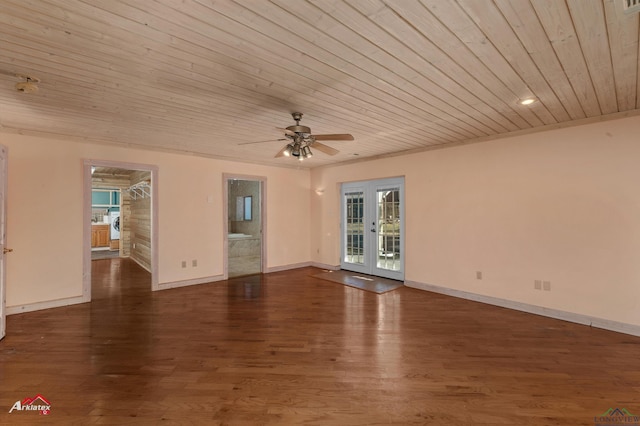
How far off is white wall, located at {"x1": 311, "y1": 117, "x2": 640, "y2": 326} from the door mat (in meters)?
0.43

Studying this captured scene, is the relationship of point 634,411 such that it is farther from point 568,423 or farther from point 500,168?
point 500,168

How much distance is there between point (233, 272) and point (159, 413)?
14.8 ft

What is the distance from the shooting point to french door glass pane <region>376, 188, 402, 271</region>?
18.5 ft

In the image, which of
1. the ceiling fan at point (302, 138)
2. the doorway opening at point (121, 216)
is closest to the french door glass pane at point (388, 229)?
the ceiling fan at point (302, 138)

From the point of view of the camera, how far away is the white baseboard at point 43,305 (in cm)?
380

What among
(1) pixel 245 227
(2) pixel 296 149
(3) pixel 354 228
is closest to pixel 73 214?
(2) pixel 296 149

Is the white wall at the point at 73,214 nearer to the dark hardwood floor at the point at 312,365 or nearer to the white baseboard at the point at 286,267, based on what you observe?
the white baseboard at the point at 286,267

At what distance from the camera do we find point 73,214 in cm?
424

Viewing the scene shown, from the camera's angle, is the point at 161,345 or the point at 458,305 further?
the point at 458,305

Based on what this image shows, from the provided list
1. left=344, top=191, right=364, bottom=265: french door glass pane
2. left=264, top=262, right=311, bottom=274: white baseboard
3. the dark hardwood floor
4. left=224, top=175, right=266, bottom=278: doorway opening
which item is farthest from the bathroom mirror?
the dark hardwood floor

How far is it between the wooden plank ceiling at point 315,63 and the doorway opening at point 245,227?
3.04 m

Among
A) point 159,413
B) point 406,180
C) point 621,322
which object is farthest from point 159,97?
point 621,322

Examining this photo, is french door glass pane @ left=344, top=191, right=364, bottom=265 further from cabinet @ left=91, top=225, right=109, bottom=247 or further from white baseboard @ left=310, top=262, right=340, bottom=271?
cabinet @ left=91, top=225, right=109, bottom=247

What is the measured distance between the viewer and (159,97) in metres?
2.81
